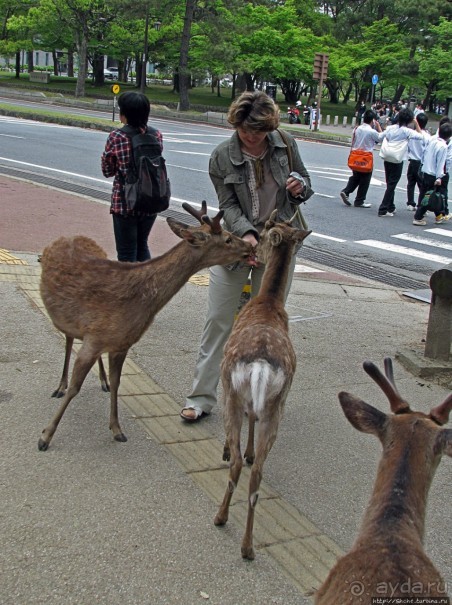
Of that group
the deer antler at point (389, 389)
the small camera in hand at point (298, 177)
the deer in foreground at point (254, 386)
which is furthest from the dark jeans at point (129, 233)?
the deer antler at point (389, 389)

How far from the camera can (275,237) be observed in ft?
15.0

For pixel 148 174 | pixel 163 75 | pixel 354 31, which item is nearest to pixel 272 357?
pixel 148 174

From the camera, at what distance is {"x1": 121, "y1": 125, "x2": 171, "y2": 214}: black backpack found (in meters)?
5.96

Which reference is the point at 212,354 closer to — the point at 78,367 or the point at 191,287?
the point at 78,367

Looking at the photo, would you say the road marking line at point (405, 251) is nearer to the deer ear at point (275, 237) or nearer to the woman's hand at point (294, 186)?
the woman's hand at point (294, 186)

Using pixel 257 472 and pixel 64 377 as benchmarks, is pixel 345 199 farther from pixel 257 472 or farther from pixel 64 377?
pixel 257 472

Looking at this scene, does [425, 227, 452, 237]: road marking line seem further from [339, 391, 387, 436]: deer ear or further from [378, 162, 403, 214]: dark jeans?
[339, 391, 387, 436]: deer ear

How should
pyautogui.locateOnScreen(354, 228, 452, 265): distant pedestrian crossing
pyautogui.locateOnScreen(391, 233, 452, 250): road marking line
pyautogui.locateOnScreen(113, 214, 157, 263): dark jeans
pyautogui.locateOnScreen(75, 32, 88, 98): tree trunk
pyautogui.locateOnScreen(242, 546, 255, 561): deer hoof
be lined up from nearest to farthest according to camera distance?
pyautogui.locateOnScreen(242, 546, 255, 561): deer hoof
pyautogui.locateOnScreen(113, 214, 157, 263): dark jeans
pyautogui.locateOnScreen(354, 228, 452, 265): distant pedestrian crossing
pyautogui.locateOnScreen(391, 233, 452, 250): road marking line
pyautogui.locateOnScreen(75, 32, 88, 98): tree trunk

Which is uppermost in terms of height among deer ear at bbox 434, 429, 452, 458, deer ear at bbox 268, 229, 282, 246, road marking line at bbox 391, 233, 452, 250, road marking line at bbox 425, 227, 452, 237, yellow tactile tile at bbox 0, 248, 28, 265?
deer ear at bbox 268, 229, 282, 246

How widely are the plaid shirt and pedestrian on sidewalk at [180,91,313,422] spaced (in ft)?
4.67

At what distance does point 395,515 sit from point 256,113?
2.80 meters

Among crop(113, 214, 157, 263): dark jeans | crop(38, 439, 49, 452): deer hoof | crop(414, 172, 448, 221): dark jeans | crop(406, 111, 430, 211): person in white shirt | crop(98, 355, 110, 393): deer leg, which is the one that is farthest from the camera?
crop(406, 111, 430, 211): person in white shirt

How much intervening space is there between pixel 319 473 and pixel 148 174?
2890 millimetres

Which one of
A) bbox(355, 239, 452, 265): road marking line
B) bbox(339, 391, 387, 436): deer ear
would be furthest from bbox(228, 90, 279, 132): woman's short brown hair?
bbox(355, 239, 452, 265): road marking line
